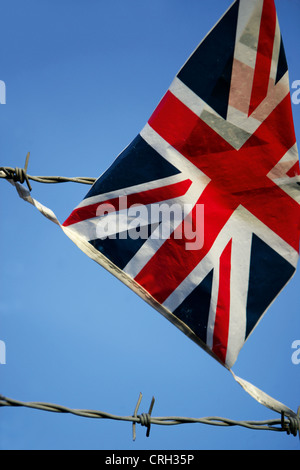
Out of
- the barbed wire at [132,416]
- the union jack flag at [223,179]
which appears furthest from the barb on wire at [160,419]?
the union jack flag at [223,179]

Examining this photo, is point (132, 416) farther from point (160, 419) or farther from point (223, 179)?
point (223, 179)

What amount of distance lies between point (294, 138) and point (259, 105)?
36cm

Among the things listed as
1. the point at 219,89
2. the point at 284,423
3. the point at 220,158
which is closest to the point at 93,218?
the point at 220,158

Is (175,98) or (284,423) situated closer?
(284,423)

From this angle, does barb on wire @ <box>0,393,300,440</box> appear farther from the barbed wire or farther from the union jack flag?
the union jack flag

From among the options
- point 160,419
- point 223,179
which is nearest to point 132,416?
point 160,419

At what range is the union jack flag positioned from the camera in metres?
4.45

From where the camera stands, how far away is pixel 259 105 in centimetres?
465

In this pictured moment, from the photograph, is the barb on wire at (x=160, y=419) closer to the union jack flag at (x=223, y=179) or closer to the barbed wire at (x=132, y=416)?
the barbed wire at (x=132, y=416)

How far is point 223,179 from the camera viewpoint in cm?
462

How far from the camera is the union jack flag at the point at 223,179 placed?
14.6 feet

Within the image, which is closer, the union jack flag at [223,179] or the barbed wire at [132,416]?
the barbed wire at [132,416]

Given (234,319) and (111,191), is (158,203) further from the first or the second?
(234,319)

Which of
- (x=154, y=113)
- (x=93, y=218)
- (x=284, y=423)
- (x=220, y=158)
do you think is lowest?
A: (x=284, y=423)
